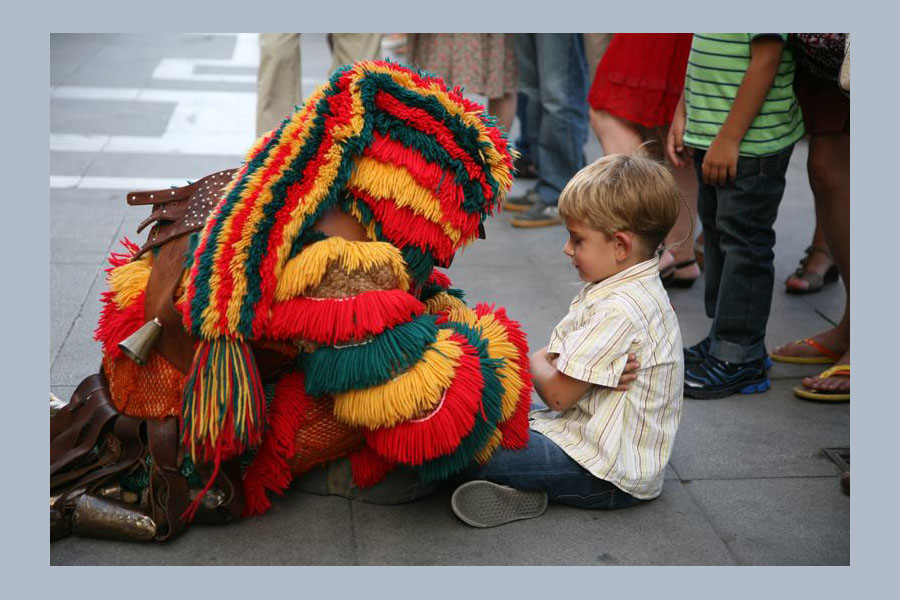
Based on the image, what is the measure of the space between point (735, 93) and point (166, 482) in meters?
2.08

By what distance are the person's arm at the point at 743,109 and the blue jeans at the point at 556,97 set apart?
2.02m

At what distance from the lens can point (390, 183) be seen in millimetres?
2158

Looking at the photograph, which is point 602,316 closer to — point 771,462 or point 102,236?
point 771,462

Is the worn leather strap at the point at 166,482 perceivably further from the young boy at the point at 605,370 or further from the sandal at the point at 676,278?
the sandal at the point at 676,278

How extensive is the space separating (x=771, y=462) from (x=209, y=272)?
1759 mm

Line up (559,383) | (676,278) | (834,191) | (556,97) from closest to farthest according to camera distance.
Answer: (559,383)
(834,191)
(676,278)
(556,97)

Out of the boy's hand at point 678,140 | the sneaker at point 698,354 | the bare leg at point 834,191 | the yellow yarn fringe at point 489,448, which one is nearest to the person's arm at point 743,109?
the boy's hand at point 678,140

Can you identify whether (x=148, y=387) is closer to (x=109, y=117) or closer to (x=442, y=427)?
(x=442, y=427)

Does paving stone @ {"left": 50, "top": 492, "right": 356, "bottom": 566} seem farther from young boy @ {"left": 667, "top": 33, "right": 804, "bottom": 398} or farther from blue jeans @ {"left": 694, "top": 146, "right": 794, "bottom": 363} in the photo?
blue jeans @ {"left": 694, "top": 146, "right": 794, "bottom": 363}

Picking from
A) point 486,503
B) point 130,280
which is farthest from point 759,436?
point 130,280

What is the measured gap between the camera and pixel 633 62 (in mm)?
3990

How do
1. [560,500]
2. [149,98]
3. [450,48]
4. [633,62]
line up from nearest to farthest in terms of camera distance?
[560,500] → [633,62] → [450,48] → [149,98]

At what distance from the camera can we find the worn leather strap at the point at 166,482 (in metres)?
2.30

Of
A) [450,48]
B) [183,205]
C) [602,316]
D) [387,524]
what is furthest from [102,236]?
[602,316]
